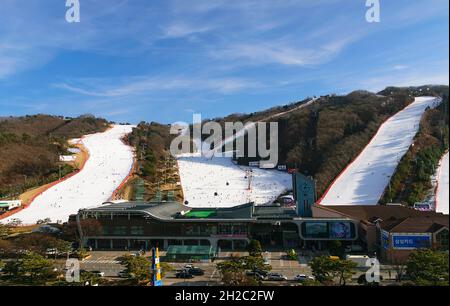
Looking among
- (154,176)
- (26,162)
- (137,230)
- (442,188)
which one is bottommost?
(137,230)

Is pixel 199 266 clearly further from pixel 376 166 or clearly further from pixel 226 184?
pixel 226 184

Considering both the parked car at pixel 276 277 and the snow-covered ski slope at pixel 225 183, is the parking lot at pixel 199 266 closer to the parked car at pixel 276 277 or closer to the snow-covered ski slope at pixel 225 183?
the parked car at pixel 276 277

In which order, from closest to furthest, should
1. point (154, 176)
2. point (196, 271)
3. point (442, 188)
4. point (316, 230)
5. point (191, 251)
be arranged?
point (196, 271) < point (191, 251) < point (316, 230) < point (442, 188) < point (154, 176)

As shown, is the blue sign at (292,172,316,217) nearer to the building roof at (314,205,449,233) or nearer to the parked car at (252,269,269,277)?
the building roof at (314,205,449,233)

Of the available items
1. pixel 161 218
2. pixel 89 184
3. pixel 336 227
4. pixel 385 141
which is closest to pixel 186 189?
pixel 89 184

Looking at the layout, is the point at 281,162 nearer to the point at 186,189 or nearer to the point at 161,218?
the point at 186,189

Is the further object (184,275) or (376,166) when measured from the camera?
(376,166)

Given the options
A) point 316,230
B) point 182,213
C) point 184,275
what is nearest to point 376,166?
point 316,230
